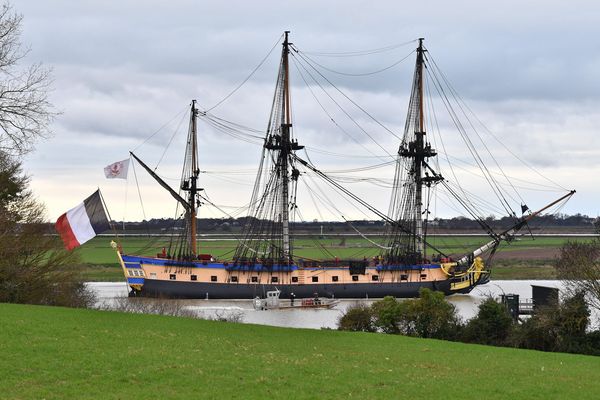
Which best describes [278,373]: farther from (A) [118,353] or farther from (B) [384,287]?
(B) [384,287]

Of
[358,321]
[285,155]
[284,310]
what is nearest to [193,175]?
[285,155]

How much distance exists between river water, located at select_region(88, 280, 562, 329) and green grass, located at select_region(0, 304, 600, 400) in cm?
2480

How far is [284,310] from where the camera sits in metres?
71.6

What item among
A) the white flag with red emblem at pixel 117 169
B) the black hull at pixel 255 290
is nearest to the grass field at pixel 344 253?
the black hull at pixel 255 290

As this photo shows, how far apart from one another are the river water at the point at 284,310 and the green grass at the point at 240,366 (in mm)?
24797

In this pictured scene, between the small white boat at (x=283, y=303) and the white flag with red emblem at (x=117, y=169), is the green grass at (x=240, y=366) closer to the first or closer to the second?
the white flag with red emblem at (x=117, y=169)

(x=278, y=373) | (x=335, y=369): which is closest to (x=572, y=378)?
(x=335, y=369)

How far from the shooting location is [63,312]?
3167 centimetres

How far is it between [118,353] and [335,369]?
5.91 metres

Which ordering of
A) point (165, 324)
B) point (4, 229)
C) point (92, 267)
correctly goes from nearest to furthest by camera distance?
point (165, 324) → point (4, 229) → point (92, 267)

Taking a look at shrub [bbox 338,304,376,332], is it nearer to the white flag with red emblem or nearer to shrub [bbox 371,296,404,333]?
shrub [bbox 371,296,404,333]

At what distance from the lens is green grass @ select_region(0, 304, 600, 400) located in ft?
62.1

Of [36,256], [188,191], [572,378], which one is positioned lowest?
[572,378]

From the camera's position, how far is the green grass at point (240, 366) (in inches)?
746
